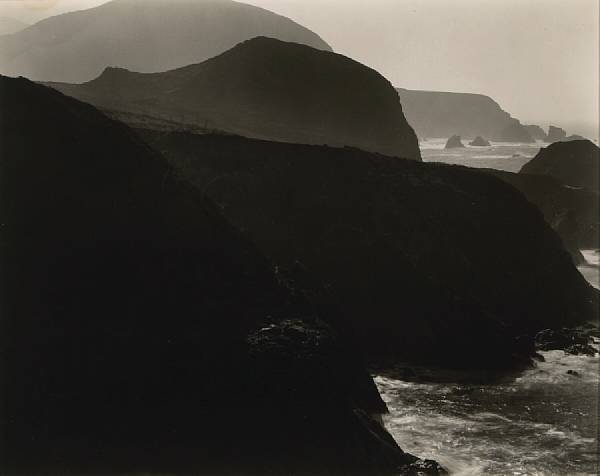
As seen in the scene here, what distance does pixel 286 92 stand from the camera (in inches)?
2270

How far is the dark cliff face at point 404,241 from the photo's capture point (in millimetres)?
25266

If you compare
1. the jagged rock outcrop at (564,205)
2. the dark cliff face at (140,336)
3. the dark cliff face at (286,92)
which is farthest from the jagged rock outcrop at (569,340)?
the dark cliff face at (286,92)

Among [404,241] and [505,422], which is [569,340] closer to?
[404,241]

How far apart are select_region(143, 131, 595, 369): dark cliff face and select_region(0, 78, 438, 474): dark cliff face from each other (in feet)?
25.3

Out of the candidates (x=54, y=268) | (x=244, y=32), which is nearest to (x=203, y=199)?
(x=54, y=268)

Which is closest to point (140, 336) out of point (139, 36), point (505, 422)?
point (505, 422)

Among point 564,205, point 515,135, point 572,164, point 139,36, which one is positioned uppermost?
point 139,36

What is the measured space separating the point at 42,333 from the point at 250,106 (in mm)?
41717

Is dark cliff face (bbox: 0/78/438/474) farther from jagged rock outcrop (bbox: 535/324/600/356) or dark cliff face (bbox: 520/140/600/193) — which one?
dark cliff face (bbox: 520/140/600/193)

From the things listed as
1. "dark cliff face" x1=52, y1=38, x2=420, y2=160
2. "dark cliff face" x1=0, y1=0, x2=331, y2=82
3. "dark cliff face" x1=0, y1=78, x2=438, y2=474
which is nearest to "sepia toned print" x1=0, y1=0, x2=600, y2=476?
"dark cliff face" x1=0, y1=78, x2=438, y2=474

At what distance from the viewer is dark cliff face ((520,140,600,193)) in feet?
212

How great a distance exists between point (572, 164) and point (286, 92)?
2861 cm

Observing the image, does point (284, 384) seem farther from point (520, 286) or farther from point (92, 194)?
point (520, 286)

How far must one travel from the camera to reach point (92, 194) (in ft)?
55.2
